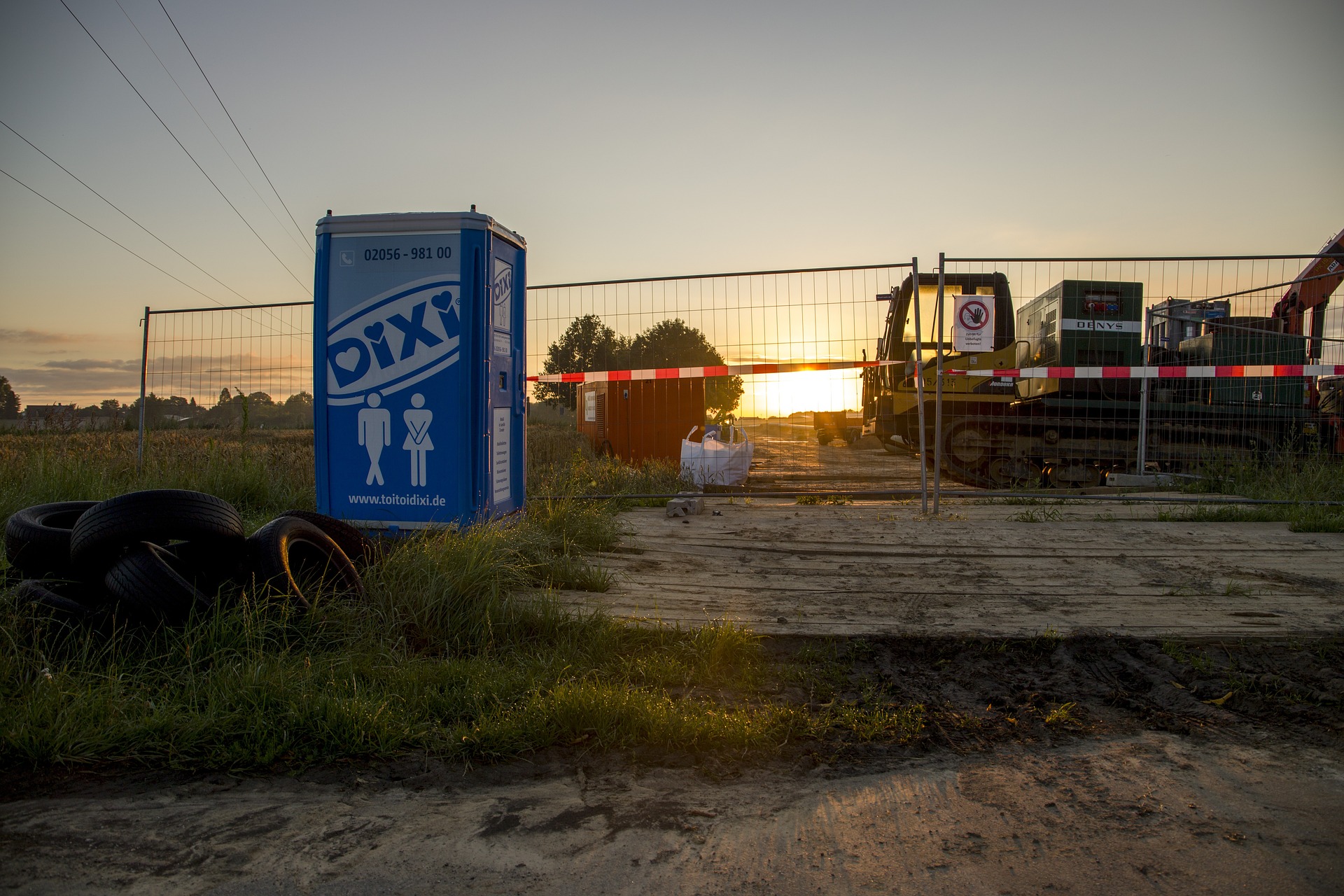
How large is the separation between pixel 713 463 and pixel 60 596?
7654mm

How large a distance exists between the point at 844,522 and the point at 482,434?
11.4 feet

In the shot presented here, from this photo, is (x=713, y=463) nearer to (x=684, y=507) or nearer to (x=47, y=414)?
(x=684, y=507)

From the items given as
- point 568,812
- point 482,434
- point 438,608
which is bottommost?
point 568,812

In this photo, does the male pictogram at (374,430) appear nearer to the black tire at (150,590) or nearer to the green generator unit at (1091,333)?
the black tire at (150,590)

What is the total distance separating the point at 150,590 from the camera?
119 inches

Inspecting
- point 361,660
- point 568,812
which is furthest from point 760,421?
point 568,812

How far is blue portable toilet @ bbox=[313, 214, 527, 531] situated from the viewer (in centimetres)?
502

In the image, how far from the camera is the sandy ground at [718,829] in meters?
1.75

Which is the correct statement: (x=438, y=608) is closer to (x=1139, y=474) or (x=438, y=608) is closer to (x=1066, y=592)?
(x=1066, y=592)

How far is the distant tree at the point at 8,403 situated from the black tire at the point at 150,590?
8.03 meters

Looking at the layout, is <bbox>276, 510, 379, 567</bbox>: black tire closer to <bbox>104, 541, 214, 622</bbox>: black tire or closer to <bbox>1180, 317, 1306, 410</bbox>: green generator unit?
<bbox>104, 541, 214, 622</bbox>: black tire

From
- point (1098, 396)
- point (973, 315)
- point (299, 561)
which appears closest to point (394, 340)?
point (299, 561)

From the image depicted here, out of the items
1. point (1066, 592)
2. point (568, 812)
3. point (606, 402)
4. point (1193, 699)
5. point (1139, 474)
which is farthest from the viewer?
point (606, 402)

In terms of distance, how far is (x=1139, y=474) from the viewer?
954cm
